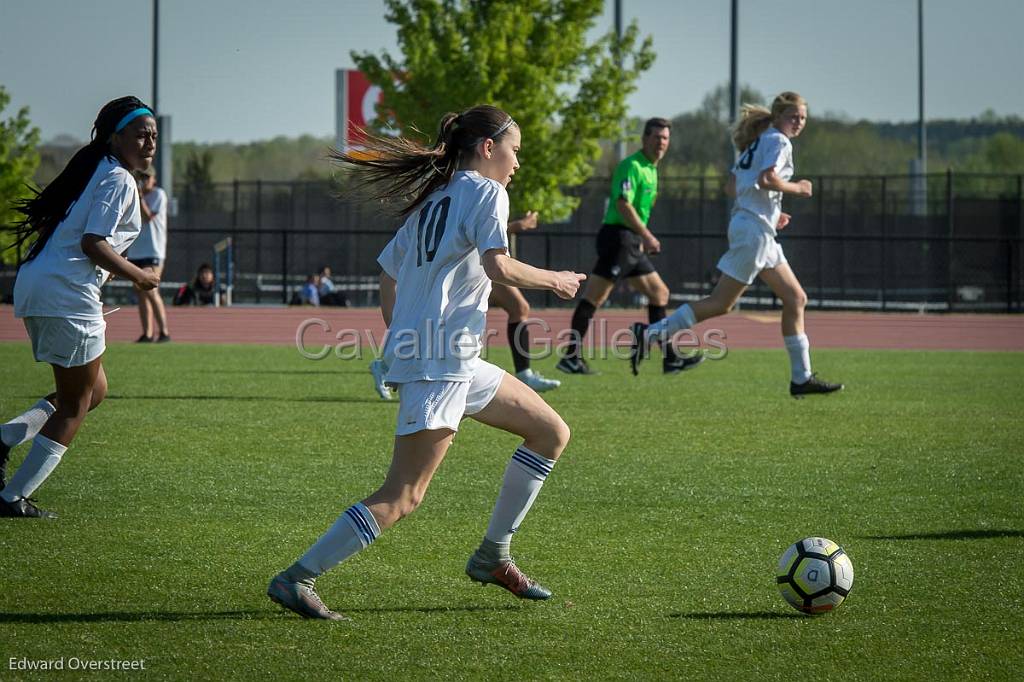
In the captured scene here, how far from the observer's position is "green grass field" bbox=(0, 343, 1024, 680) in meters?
4.27

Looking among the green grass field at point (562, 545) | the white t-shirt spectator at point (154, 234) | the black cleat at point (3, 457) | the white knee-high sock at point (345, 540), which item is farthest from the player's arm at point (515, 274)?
the white t-shirt spectator at point (154, 234)

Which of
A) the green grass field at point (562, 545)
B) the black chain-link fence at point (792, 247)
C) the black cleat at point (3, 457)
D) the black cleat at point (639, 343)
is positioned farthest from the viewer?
the black chain-link fence at point (792, 247)

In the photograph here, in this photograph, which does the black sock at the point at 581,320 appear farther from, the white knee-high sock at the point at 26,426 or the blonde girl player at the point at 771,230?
the white knee-high sock at the point at 26,426

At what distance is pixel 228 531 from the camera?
6039 millimetres

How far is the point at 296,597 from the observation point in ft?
14.8

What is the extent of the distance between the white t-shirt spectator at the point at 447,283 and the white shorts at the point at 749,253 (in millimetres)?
6436

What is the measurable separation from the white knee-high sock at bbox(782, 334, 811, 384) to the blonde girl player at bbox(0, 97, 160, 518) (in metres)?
6.11

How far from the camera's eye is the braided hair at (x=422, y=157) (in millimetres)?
4828

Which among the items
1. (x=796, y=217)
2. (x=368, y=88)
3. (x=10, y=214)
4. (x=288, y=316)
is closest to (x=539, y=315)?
(x=288, y=316)

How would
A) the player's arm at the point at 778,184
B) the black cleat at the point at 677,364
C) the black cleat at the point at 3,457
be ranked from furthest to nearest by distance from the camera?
the black cleat at the point at 677,364
the player's arm at the point at 778,184
the black cleat at the point at 3,457

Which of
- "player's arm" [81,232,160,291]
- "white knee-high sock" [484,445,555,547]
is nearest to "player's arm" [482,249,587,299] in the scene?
"white knee-high sock" [484,445,555,547]

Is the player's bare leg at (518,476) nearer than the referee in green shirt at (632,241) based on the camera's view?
Yes

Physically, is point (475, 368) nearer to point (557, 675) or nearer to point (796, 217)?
point (557, 675)

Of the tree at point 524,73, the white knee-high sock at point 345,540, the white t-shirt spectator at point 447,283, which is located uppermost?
the tree at point 524,73
